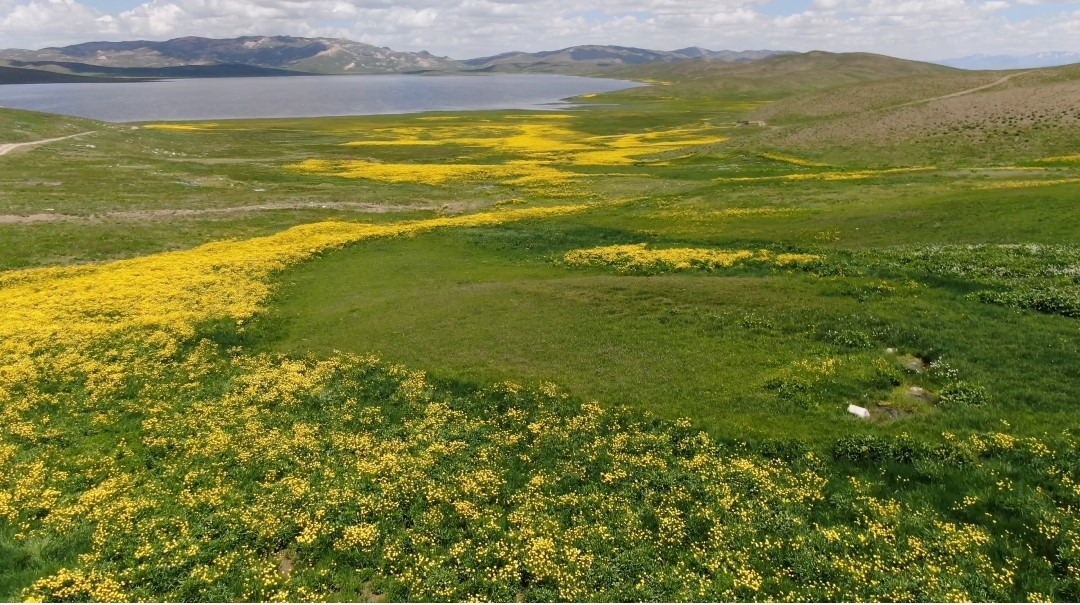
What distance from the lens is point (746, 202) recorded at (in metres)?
56.9

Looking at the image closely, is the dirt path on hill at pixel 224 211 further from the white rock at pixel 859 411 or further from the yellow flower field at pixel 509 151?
the white rock at pixel 859 411

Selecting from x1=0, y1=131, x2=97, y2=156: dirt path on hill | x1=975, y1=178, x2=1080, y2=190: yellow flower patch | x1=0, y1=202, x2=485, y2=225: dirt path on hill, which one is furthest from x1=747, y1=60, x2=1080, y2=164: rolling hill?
x1=0, y1=131, x2=97, y2=156: dirt path on hill

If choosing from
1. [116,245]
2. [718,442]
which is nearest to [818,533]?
[718,442]

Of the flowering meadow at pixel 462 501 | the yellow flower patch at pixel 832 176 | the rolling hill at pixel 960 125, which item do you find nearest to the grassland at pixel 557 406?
the flowering meadow at pixel 462 501

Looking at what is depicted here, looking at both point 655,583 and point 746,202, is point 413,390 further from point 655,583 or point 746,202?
point 746,202

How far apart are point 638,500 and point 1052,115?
96.3 m

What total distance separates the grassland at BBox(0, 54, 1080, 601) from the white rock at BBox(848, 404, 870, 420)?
0.85ft

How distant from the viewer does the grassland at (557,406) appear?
49.9ft

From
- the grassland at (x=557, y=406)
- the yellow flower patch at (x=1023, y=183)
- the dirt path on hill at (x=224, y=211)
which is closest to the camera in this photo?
the grassland at (x=557, y=406)

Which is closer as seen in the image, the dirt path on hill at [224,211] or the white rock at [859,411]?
the white rock at [859,411]

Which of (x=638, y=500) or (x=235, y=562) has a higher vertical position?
(x=638, y=500)

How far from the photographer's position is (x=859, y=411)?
67.7ft

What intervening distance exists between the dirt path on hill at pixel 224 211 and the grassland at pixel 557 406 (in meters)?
2.25

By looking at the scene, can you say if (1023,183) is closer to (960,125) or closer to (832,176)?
(832,176)
